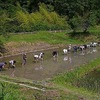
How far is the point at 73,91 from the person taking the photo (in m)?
24.5

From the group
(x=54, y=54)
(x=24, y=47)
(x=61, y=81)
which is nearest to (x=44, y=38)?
(x=24, y=47)

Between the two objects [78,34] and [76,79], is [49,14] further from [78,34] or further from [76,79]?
[76,79]

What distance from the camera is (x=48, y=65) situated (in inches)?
1405

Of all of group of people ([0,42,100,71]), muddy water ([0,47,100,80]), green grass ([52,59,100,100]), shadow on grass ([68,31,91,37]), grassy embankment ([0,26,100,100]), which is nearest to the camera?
grassy embankment ([0,26,100,100])

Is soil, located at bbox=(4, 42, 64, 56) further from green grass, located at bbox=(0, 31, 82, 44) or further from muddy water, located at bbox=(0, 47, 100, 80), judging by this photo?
muddy water, located at bbox=(0, 47, 100, 80)

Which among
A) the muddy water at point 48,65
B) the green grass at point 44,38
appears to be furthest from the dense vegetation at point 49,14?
the muddy water at point 48,65

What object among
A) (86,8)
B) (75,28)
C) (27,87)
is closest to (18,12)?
(75,28)

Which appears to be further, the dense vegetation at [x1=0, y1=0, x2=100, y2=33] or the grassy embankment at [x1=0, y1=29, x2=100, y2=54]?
the dense vegetation at [x1=0, y1=0, x2=100, y2=33]

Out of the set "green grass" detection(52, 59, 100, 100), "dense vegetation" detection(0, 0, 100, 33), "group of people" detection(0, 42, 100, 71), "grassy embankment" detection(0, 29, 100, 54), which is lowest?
"green grass" detection(52, 59, 100, 100)

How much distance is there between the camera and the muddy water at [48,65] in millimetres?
31439

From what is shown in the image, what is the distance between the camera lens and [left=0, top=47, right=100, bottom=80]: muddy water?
3144 centimetres

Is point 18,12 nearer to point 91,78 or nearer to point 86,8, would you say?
point 86,8

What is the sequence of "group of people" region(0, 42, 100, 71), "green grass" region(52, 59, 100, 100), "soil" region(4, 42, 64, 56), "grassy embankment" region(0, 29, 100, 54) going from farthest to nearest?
"grassy embankment" region(0, 29, 100, 54)
"soil" region(4, 42, 64, 56)
"group of people" region(0, 42, 100, 71)
"green grass" region(52, 59, 100, 100)

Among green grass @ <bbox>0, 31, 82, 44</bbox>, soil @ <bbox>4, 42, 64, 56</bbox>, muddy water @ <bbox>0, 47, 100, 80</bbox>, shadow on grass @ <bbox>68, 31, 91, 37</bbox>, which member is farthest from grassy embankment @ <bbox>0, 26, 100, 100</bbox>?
muddy water @ <bbox>0, 47, 100, 80</bbox>
